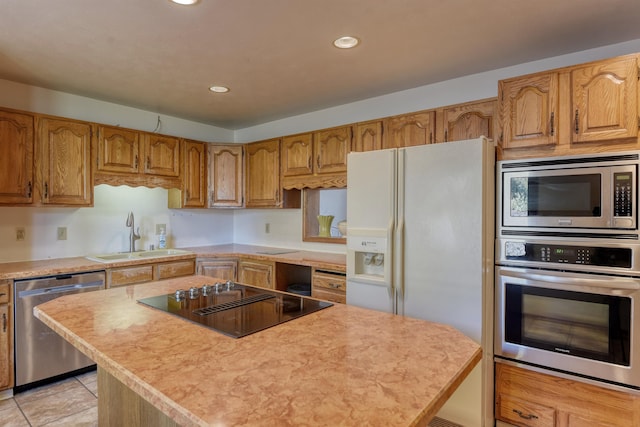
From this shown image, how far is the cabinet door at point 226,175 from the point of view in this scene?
156 inches

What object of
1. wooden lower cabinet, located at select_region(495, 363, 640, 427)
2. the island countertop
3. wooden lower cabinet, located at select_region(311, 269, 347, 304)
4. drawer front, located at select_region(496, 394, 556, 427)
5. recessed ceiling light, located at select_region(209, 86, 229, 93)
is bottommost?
drawer front, located at select_region(496, 394, 556, 427)

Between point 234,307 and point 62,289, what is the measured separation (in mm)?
1915

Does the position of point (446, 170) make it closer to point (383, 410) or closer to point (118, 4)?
point (383, 410)

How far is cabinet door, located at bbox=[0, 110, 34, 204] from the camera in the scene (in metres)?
2.60

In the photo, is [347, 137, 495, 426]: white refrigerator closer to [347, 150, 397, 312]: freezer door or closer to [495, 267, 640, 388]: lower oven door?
[347, 150, 397, 312]: freezer door

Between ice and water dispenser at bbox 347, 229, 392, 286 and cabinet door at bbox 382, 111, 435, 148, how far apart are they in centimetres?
89

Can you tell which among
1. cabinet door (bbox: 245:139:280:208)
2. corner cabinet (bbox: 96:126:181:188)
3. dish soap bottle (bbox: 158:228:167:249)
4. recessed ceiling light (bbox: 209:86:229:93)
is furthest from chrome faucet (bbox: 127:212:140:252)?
recessed ceiling light (bbox: 209:86:229:93)

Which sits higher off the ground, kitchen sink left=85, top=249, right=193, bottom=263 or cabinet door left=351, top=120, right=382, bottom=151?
cabinet door left=351, top=120, right=382, bottom=151

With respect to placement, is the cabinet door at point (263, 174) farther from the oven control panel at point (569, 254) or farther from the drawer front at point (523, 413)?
the drawer front at point (523, 413)

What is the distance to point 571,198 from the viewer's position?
1.88 meters

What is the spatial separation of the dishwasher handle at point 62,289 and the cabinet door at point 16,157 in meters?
0.70

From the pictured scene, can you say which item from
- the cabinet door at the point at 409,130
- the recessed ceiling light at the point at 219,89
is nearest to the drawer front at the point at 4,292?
the recessed ceiling light at the point at 219,89

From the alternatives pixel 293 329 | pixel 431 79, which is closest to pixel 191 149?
pixel 431 79

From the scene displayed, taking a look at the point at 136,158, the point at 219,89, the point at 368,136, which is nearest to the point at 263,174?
the point at 219,89
